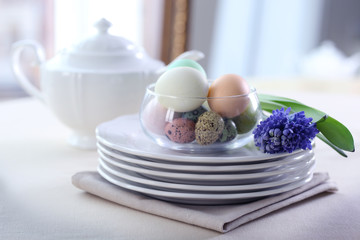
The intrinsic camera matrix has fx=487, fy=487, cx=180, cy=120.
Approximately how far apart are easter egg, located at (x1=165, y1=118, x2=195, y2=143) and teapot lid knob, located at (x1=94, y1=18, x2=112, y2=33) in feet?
1.29

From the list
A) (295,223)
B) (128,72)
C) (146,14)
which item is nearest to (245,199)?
(295,223)

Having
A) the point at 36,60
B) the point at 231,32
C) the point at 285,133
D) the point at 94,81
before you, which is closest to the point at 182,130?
the point at 285,133

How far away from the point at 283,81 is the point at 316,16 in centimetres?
178

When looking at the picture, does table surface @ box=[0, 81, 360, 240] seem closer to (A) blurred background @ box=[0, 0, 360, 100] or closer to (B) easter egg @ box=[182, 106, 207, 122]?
(B) easter egg @ box=[182, 106, 207, 122]

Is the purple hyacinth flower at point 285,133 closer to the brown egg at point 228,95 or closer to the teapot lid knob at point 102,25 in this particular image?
the brown egg at point 228,95

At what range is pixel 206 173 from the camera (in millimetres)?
613

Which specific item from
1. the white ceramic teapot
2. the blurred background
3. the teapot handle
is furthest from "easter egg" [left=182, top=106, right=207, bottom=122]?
the blurred background

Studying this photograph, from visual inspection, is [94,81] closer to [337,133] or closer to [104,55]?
[104,55]

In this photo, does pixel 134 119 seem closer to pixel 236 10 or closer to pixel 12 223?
pixel 12 223

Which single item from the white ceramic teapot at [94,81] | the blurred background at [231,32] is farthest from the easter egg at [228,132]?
the blurred background at [231,32]

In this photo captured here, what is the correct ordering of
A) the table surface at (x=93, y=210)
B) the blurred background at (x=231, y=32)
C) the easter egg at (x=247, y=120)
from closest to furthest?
the table surface at (x=93, y=210) < the easter egg at (x=247, y=120) < the blurred background at (x=231, y=32)

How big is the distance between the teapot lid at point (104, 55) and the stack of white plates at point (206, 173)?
0.95 feet

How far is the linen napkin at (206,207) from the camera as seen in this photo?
0.57 m

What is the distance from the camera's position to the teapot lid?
0.93 metres
